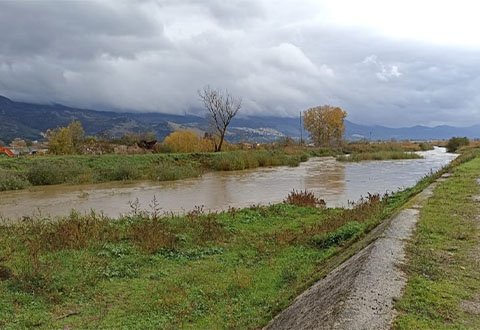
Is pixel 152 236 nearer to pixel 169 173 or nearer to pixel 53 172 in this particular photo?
pixel 53 172

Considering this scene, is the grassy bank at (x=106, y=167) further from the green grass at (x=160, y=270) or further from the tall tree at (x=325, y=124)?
the tall tree at (x=325, y=124)

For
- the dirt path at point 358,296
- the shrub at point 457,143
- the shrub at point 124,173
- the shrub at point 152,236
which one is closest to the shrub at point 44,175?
the shrub at point 124,173

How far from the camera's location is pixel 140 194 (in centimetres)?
2138

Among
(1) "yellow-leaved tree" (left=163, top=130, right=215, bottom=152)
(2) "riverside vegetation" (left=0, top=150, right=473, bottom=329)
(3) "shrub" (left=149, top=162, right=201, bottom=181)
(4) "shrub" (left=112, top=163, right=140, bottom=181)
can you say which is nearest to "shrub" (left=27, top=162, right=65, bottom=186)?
(4) "shrub" (left=112, top=163, right=140, bottom=181)

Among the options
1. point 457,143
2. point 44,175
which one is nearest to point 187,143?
point 44,175

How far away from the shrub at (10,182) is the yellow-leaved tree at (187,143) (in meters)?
24.2

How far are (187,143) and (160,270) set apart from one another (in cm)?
4202

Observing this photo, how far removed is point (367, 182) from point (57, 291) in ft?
77.1

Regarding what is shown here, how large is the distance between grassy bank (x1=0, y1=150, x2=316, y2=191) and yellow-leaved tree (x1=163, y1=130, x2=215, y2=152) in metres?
11.0

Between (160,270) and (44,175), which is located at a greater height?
(160,270)

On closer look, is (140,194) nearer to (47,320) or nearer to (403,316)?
(47,320)

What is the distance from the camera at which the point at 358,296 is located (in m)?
3.79

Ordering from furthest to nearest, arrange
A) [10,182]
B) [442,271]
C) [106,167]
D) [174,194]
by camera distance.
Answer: [106,167] < [10,182] < [174,194] < [442,271]

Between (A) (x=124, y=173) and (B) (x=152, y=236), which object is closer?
(B) (x=152, y=236)
